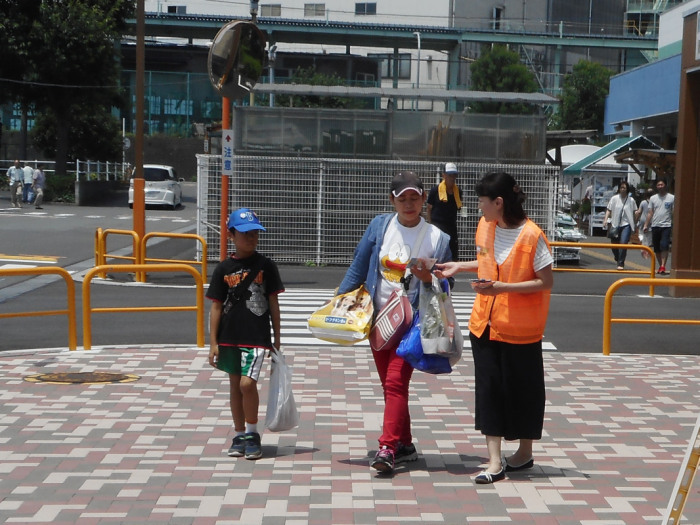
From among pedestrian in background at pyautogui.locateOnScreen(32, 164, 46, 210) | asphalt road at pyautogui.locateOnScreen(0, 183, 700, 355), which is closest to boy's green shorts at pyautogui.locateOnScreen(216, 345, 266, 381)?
asphalt road at pyautogui.locateOnScreen(0, 183, 700, 355)

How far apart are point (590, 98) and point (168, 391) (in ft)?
189

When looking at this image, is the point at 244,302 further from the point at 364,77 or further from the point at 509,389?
the point at 364,77

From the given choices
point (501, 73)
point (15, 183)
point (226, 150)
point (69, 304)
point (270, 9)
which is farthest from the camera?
point (270, 9)

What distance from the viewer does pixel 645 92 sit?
35.7 metres

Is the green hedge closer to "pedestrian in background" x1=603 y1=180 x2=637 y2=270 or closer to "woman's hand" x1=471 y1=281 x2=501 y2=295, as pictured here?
"pedestrian in background" x1=603 y1=180 x2=637 y2=270

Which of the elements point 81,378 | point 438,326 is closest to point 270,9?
point 81,378

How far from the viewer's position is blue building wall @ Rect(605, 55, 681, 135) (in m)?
32.6

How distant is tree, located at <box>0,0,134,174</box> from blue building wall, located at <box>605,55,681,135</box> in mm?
21582

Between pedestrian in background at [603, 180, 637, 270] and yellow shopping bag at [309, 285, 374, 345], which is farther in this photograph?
pedestrian in background at [603, 180, 637, 270]

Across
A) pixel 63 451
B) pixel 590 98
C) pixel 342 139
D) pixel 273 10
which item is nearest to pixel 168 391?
pixel 63 451

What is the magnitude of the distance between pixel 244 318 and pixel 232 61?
8492 mm

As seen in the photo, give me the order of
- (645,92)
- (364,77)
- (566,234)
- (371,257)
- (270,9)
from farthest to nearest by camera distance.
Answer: (270,9)
(364,77)
(645,92)
(566,234)
(371,257)

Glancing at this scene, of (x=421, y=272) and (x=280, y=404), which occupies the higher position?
(x=421, y=272)

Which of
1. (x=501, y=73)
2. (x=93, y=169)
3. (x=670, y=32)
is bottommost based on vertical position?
(x=93, y=169)
